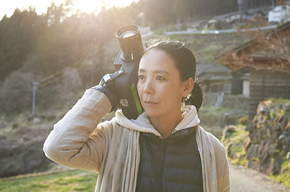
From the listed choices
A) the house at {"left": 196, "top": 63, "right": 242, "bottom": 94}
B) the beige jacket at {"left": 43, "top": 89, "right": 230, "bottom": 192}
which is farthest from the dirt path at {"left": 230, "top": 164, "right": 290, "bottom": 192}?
Answer: the house at {"left": 196, "top": 63, "right": 242, "bottom": 94}

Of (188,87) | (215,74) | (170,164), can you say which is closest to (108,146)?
(170,164)

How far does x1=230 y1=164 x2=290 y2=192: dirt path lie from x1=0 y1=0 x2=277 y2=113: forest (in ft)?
78.7

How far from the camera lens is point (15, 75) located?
104 ft

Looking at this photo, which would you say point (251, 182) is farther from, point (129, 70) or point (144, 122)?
point (129, 70)

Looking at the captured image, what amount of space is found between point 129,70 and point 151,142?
0.40m

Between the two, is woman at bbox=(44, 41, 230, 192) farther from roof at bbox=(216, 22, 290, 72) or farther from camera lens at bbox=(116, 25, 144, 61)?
roof at bbox=(216, 22, 290, 72)

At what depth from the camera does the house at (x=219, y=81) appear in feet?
85.0

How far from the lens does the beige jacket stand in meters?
1.38

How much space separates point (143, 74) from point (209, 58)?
1283 inches

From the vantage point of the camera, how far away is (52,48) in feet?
112

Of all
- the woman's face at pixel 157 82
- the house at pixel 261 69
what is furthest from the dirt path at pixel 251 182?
the woman's face at pixel 157 82

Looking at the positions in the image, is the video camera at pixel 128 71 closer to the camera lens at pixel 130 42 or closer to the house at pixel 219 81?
the camera lens at pixel 130 42

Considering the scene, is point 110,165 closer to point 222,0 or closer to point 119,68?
point 119,68

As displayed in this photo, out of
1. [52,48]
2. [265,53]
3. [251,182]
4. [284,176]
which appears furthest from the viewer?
[52,48]
